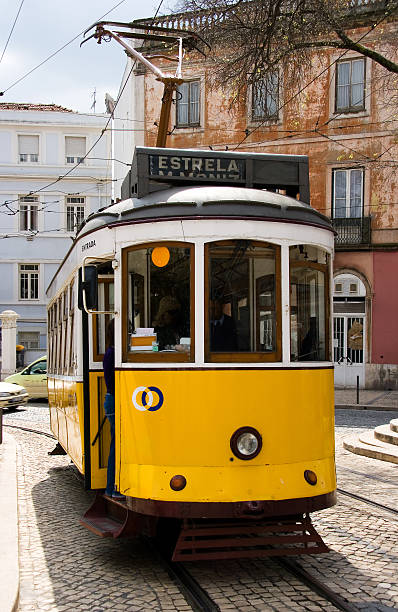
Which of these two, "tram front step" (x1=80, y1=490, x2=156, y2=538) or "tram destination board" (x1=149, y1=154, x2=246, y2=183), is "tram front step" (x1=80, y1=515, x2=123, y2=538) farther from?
"tram destination board" (x1=149, y1=154, x2=246, y2=183)

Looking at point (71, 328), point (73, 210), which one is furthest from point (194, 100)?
point (71, 328)

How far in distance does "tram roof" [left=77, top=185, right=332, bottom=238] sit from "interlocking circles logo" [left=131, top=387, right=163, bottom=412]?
1.29 m

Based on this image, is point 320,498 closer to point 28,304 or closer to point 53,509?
point 53,509

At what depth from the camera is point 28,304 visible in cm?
4009

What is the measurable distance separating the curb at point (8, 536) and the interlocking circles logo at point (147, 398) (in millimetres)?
1502

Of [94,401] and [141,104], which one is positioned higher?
[141,104]

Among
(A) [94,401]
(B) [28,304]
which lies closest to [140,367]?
(A) [94,401]

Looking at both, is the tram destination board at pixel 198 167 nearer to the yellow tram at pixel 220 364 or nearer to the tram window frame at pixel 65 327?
the yellow tram at pixel 220 364

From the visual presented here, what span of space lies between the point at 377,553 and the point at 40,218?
35.8 metres

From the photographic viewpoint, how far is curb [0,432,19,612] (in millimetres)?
5344

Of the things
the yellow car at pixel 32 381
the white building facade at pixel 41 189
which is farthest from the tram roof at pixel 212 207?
the white building facade at pixel 41 189

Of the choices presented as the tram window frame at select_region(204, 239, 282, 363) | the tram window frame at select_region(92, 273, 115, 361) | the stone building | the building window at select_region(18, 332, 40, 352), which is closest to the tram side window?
the tram window frame at select_region(204, 239, 282, 363)

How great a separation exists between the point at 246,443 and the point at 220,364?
1.96ft

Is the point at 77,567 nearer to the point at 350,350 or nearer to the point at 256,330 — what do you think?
the point at 256,330
